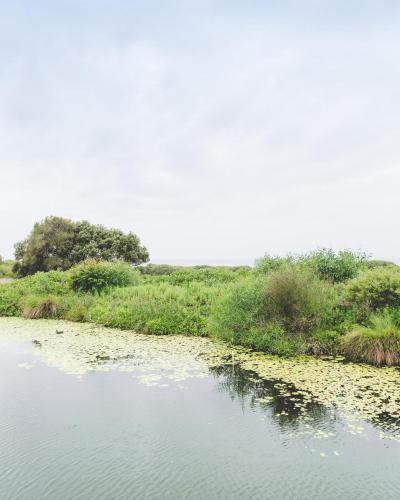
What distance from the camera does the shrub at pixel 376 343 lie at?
1007cm

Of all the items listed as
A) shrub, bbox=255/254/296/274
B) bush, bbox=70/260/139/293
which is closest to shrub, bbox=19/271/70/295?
bush, bbox=70/260/139/293

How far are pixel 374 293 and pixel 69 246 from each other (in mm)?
28093

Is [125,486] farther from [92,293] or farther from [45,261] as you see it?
[45,261]

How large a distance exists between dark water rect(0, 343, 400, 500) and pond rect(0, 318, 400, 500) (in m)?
0.02

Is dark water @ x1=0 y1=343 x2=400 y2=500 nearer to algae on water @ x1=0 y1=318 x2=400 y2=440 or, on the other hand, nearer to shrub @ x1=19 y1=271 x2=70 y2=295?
algae on water @ x1=0 y1=318 x2=400 y2=440

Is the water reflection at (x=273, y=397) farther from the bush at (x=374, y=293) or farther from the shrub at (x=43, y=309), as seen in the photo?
the shrub at (x=43, y=309)

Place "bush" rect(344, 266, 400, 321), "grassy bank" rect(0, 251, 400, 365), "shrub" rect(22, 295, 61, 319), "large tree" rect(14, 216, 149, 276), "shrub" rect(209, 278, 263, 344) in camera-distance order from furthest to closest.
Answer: "large tree" rect(14, 216, 149, 276), "shrub" rect(22, 295, 61, 319), "shrub" rect(209, 278, 263, 344), "bush" rect(344, 266, 400, 321), "grassy bank" rect(0, 251, 400, 365)

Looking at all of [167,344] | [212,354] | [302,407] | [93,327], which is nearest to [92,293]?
[93,327]

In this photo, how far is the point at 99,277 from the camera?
66.7 ft

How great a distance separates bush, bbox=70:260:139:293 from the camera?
20000mm

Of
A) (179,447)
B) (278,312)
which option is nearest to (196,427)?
(179,447)

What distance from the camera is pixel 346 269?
15562mm

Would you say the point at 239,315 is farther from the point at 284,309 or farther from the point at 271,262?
the point at 271,262

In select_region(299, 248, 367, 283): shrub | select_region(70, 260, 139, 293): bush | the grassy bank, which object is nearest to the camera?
the grassy bank
